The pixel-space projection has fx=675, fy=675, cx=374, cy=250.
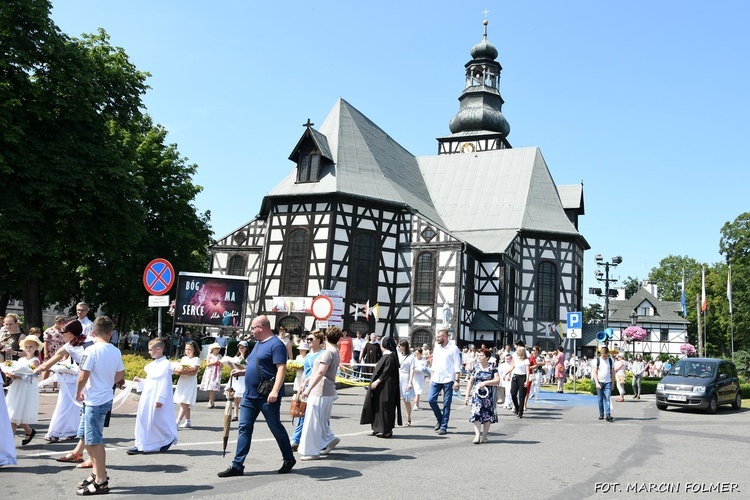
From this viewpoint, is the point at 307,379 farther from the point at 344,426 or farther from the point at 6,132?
the point at 6,132

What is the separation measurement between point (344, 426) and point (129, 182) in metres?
15.8

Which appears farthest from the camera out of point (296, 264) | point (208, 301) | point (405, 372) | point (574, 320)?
point (296, 264)

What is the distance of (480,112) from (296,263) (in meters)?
27.7

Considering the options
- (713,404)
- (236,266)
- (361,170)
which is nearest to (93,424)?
(713,404)

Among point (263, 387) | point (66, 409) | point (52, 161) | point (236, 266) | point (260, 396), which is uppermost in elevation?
point (52, 161)

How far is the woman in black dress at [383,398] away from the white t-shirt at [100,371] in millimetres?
5123

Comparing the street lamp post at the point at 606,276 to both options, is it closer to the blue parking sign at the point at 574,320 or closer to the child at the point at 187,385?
the blue parking sign at the point at 574,320

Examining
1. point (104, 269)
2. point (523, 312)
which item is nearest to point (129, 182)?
point (104, 269)

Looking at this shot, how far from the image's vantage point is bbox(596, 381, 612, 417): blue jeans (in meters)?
16.2

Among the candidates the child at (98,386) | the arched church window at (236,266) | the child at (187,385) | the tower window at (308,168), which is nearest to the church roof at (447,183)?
the tower window at (308,168)

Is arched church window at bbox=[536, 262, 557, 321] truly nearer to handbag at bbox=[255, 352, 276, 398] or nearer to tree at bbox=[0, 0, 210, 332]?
tree at bbox=[0, 0, 210, 332]

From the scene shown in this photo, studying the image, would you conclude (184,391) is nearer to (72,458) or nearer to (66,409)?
(66,409)

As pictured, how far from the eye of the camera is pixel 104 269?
108 feet

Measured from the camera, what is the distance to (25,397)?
10.0 meters
